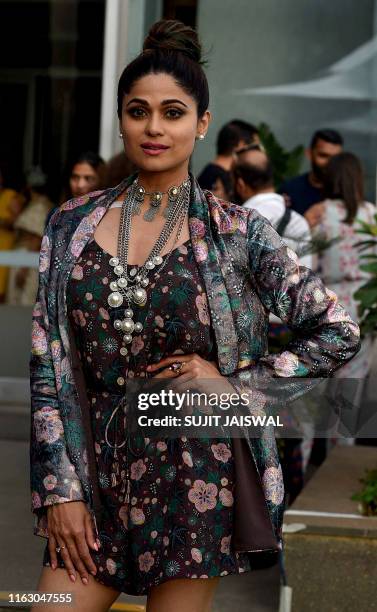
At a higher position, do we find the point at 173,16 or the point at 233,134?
the point at 173,16

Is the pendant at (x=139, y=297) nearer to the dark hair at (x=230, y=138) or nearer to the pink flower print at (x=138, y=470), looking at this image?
the pink flower print at (x=138, y=470)

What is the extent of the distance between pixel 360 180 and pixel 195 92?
4.70 m

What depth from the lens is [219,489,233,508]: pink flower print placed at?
9.40 ft

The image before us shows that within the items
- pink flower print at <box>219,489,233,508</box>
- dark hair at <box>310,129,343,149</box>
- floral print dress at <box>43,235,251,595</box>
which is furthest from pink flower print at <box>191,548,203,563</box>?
dark hair at <box>310,129,343,149</box>

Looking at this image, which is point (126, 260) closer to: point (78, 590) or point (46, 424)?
point (46, 424)

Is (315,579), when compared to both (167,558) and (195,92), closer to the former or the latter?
(167,558)

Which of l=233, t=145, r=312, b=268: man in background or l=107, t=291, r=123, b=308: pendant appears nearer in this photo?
l=107, t=291, r=123, b=308: pendant

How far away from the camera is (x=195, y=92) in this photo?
9.78ft

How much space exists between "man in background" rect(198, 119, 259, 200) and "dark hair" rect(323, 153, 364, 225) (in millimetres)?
569

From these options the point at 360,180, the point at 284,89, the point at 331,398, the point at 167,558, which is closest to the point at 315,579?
the point at 331,398

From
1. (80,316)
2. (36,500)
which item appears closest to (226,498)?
(36,500)

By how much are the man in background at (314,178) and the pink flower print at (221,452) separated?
527 cm

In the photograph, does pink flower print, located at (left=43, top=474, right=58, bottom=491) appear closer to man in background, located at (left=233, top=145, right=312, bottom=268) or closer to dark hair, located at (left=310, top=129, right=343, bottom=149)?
man in background, located at (left=233, top=145, right=312, bottom=268)

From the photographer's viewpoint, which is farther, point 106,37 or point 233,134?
point 106,37
